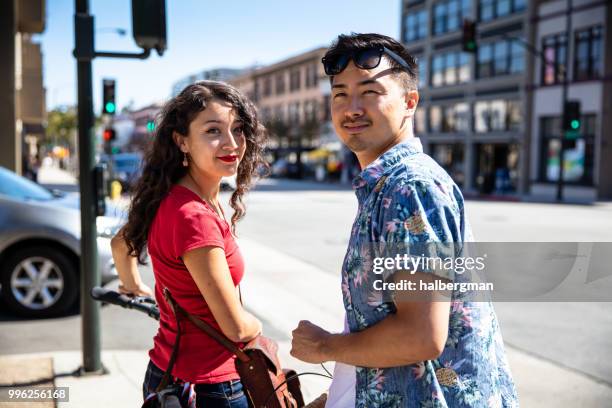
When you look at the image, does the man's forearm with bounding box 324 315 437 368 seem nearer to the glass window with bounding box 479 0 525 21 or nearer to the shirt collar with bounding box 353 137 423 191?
the shirt collar with bounding box 353 137 423 191

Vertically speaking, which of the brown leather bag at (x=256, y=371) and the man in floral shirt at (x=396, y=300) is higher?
the man in floral shirt at (x=396, y=300)

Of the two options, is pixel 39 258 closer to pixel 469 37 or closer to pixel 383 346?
pixel 383 346

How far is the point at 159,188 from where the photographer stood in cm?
215

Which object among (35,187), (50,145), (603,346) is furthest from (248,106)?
(50,145)

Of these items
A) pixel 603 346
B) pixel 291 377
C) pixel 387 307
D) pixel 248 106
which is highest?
pixel 248 106

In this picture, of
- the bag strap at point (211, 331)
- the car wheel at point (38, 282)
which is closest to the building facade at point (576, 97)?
the car wheel at point (38, 282)

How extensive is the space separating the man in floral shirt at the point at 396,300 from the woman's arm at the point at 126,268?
111 centimetres

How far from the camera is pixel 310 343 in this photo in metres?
1.59

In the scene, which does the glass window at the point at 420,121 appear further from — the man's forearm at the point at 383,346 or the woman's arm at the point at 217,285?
the man's forearm at the point at 383,346

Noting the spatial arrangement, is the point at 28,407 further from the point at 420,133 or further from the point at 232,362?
the point at 420,133

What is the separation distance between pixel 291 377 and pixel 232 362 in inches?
8.4

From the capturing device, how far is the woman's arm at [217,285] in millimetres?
1893

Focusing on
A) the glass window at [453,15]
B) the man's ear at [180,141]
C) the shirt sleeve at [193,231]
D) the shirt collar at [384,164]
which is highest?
the glass window at [453,15]

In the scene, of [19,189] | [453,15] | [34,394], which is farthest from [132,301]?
[453,15]
